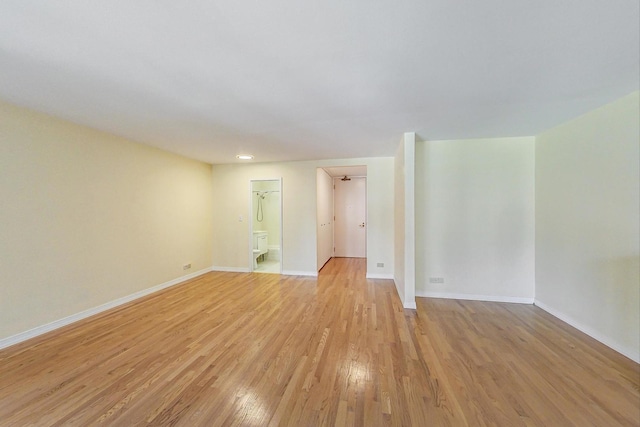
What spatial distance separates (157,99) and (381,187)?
3651 mm

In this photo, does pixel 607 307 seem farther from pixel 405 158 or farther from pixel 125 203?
pixel 125 203

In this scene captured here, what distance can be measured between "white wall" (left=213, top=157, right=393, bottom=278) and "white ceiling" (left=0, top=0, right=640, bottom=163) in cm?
185

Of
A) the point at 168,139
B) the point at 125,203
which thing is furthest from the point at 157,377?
the point at 168,139

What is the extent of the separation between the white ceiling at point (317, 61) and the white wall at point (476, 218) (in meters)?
0.72

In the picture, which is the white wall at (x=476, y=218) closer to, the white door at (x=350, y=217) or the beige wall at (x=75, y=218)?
the white door at (x=350, y=217)

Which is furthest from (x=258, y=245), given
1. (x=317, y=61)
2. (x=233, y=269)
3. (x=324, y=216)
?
(x=317, y=61)

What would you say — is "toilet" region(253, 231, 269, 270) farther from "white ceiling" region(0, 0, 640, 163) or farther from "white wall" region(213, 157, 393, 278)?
"white ceiling" region(0, 0, 640, 163)

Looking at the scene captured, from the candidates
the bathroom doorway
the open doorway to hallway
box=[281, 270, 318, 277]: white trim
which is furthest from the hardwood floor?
the open doorway to hallway

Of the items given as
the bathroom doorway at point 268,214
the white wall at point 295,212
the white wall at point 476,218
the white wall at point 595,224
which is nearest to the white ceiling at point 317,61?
the white wall at point 595,224

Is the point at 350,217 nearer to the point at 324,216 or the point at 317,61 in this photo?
the point at 324,216

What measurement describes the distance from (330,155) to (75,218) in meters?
3.67

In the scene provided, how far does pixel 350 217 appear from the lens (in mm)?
6781

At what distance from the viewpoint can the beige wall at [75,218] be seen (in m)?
2.32

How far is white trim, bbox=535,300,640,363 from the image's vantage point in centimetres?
205
